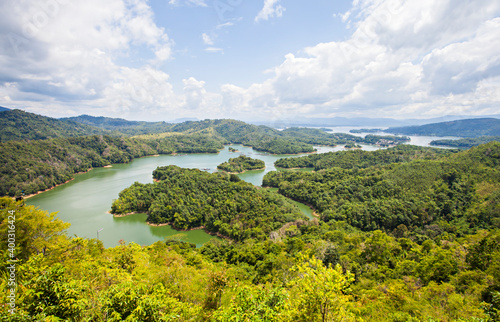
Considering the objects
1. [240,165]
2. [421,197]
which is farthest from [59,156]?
[421,197]

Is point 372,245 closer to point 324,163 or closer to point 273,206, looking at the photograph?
point 273,206

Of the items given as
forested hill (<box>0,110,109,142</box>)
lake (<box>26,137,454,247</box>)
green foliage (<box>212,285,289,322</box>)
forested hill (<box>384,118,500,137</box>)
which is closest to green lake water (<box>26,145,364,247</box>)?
lake (<box>26,137,454,247</box>)

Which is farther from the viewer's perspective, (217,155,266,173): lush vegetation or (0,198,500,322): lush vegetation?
(217,155,266,173): lush vegetation

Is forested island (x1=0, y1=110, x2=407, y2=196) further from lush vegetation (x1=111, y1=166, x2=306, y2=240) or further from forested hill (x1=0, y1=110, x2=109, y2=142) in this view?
lush vegetation (x1=111, y1=166, x2=306, y2=240)

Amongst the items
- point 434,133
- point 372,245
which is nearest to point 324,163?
point 372,245

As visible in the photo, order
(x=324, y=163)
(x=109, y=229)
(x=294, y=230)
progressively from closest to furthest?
1. (x=294, y=230)
2. (x=109, y=229)
3. (x=324, y=163)

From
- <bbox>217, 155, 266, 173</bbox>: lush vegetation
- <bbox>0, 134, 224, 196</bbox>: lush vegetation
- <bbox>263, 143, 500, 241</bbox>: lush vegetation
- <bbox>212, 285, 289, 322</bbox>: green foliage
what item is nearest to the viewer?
<bbox>212, 285, 289, 322</bbox>: green foliage

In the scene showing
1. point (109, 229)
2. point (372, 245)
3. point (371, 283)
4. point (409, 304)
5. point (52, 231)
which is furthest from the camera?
point (109, 229)
